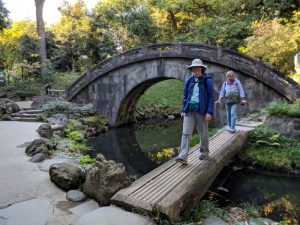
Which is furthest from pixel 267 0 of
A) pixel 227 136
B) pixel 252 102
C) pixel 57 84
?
pixel 57 84

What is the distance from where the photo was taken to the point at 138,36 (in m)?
24.7

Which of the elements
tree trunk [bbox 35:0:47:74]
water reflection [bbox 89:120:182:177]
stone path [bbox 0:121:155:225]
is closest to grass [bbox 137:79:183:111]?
water reflection [bbox 89:120:182:177]

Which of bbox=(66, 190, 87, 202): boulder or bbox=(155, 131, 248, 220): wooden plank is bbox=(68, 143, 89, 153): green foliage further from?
bbox=(155, 131, 248, 220): wooden plank

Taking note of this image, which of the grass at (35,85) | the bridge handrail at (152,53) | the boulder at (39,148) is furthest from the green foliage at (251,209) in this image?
the grass at (35,85)

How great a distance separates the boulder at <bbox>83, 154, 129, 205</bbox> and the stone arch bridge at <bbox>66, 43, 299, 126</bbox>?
798 cm

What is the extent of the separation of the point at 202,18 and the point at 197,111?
62.4 feet

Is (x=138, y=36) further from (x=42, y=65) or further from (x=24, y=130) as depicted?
(x=24, y=130)

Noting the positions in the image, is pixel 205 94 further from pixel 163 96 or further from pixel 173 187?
pixel 163 96

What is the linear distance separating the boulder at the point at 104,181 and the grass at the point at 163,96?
15.1 m

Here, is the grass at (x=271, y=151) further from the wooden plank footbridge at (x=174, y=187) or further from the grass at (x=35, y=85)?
the grass at (x=35, y=85)

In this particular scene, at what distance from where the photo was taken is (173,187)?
4.81m

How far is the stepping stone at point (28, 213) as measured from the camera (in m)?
3.97

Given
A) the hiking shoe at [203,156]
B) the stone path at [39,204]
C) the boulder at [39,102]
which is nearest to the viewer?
the stone path at [39,204]

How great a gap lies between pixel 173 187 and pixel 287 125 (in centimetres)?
542
